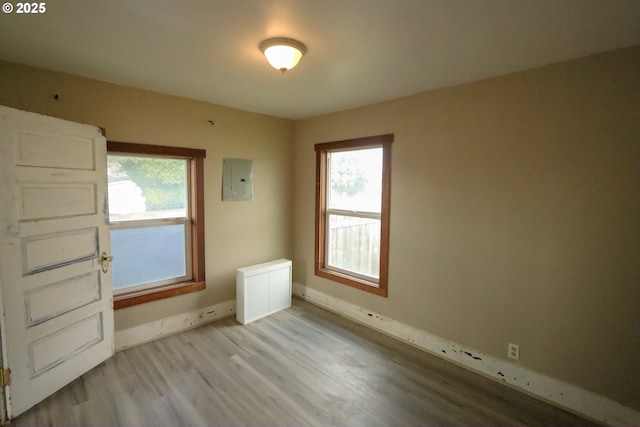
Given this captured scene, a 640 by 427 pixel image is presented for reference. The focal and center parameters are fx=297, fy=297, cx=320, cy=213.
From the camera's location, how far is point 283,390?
232cm

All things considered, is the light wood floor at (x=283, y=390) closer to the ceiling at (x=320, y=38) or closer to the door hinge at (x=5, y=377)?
the door hinge at (x=5, y=377)

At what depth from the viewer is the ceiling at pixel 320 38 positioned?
1.54 meters

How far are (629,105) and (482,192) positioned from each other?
101cm

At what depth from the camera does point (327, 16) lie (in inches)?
63.8

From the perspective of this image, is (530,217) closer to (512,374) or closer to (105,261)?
(512,374)

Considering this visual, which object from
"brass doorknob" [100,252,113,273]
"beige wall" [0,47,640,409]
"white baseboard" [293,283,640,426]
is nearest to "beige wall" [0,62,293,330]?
"beige wall" [0,47,640,409]

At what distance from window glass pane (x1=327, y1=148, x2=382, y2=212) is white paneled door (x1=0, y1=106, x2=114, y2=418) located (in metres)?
2.45

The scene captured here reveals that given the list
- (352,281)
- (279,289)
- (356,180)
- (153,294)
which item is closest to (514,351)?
(352,281)

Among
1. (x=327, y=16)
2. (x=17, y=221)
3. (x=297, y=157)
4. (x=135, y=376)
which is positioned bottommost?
(x=135, y=376)

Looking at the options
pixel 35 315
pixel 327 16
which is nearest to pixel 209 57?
pixel 327 16

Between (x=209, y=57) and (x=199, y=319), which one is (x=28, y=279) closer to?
(x=199, y=319)

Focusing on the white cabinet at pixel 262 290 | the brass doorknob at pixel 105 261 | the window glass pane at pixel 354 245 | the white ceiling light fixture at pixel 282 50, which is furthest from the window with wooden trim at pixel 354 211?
the brass doorknob at pixel 105 261

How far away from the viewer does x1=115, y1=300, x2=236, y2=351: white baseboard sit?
2.88 meters

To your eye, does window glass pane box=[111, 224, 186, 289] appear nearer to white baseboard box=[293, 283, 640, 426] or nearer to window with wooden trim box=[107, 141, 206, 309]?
window with wooden trim box=[107, 141, 206, 309]
